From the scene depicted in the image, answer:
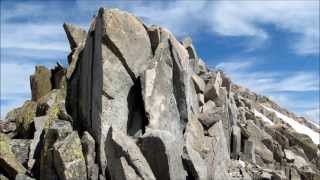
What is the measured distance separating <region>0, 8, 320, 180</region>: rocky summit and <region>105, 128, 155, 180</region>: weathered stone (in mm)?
71

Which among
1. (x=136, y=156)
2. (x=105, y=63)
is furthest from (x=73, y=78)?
(x=136, y=156)

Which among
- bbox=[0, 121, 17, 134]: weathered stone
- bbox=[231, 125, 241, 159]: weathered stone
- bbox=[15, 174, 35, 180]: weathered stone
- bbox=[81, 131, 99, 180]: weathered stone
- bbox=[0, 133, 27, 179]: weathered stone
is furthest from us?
bbox=[231, 125, 241, 159]: weathered stone

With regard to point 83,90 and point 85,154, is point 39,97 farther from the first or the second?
point 85,154

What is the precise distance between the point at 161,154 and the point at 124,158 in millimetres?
2607

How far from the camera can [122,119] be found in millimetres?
46281

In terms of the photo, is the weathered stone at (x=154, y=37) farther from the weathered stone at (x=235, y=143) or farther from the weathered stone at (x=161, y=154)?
the weathered stone at (x=235, y=143)

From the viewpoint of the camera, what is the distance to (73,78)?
171ft

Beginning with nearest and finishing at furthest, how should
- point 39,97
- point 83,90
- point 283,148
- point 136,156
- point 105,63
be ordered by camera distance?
1. point 136,156
2. point 105,63
3. point 83,90
4. point 39,97
5. point 283,148

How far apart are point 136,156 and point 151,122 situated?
575cm

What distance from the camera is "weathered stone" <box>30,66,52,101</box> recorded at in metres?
58.4

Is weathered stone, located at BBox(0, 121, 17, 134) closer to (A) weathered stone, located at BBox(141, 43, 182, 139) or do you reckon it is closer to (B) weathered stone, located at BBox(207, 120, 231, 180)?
(A) weathered stone, located at BBox(141, 43, 182, 139)

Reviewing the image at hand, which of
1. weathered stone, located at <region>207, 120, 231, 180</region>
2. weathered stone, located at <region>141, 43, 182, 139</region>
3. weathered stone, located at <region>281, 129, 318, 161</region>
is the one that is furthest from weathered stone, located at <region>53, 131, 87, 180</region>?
weathered stone, located at <region>281, 129, 318, 161</region>

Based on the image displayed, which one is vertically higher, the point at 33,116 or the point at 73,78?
the point at 73,78

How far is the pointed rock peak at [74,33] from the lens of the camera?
5769cm
